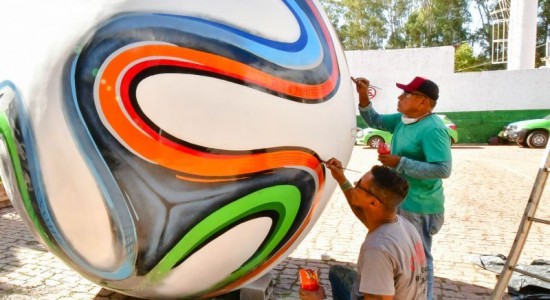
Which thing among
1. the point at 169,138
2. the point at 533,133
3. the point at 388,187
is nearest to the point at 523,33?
the point at 533,133

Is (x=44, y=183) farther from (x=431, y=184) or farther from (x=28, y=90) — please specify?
(x=431, y=184)

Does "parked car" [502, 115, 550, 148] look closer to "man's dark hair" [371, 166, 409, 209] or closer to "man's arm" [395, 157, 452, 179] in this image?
"man's arm" [395, 157, 452, 179]

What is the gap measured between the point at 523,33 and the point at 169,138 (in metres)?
24.3

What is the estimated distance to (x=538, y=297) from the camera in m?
3.73

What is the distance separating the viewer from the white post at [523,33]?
73.0ft

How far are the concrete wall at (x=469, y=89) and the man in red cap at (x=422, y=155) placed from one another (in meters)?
17.7

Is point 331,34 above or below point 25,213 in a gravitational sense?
above

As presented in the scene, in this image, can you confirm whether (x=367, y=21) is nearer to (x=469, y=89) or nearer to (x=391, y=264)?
(x=469, y=89)

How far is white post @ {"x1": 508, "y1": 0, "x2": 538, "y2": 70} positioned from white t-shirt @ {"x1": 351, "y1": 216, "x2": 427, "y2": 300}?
2385 cm

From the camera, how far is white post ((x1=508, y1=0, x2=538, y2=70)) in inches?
876

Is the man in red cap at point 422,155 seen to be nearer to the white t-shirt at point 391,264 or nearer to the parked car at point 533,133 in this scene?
the white t-shirt at point 391,264

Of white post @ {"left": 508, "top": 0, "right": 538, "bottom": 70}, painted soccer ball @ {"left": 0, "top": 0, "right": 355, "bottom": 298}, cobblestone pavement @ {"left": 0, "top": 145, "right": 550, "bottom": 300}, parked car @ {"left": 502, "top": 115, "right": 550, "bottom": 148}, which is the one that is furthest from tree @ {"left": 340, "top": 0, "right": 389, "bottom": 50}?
painted soccer ball @ {"left": 0, "top": 0, "right": 355, "bottom": 298}

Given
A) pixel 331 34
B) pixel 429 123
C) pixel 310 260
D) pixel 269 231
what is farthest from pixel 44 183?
pixel 310 260

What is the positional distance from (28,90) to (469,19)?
4974cm
